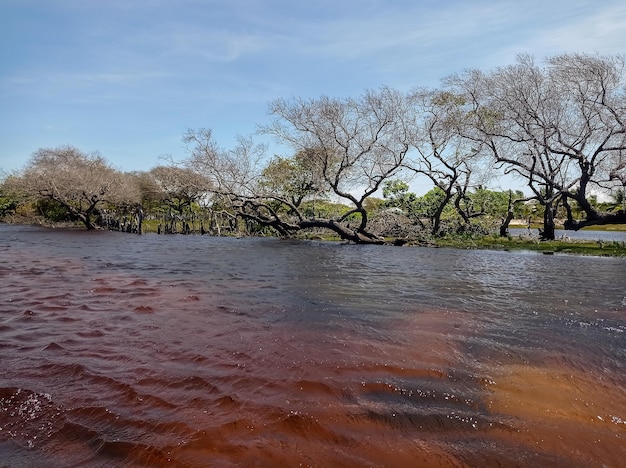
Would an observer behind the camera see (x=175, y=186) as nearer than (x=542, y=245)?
No

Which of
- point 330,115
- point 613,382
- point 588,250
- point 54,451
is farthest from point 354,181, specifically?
point 54,451

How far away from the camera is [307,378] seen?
169 inches

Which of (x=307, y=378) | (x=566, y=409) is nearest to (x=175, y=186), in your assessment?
(x=307, y=378)

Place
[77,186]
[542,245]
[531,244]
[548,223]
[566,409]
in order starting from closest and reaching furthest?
[566,409] < [542,245] < [531,244] < [548,223] < [77,186]

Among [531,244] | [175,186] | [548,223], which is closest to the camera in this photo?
[531,244]

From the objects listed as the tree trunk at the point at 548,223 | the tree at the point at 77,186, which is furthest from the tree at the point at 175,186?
the tree trunk at the point at 548,223

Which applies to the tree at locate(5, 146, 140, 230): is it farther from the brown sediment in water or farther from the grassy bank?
the brown sediment in water

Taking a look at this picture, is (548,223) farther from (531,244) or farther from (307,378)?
(307,378)

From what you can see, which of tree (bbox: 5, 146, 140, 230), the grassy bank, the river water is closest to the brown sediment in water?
the river water

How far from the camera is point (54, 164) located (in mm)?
43000

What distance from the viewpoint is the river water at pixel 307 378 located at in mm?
2998

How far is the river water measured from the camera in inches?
118

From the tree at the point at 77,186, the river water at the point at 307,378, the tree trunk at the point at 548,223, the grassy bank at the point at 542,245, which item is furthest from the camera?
the tree at the point at 77,186

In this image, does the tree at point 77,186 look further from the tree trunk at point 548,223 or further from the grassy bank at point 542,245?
the tree trunk at point 548,223
